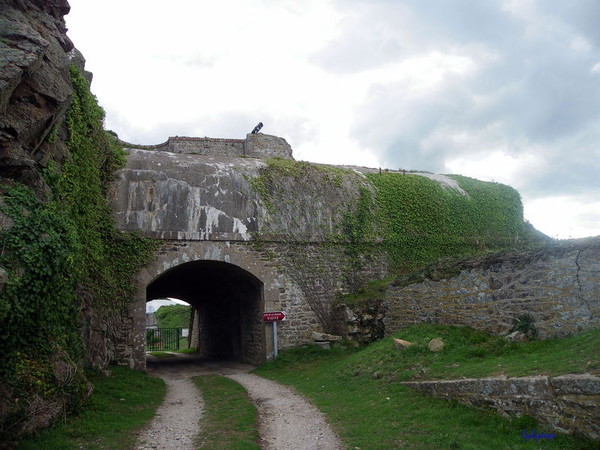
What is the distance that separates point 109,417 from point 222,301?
11356mm

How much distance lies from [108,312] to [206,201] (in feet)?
13.6

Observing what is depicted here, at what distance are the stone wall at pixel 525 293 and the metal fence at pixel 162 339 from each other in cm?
2216

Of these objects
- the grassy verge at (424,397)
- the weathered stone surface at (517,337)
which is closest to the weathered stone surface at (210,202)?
the grassy verge at (424,397)

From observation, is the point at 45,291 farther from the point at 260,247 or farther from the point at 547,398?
the point at 260,247

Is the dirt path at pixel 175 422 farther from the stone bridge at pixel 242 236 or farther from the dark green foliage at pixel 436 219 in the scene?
the dark green foliage at pixel 436 219

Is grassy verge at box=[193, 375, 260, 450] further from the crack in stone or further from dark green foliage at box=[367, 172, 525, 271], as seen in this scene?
dark green foliage at box=[367, 172, 525, 271]

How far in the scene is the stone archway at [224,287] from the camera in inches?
509

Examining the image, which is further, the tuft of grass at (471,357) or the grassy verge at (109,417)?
the grassy verge at (109,417)

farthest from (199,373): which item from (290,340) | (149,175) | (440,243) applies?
(440,243)

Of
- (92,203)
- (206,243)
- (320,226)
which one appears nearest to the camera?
(92,203)

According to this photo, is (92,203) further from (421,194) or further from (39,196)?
(421,194)

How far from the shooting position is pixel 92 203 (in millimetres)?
11680

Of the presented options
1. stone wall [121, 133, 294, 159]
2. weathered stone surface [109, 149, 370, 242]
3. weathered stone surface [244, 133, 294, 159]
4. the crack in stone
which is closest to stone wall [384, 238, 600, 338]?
the crack in stone

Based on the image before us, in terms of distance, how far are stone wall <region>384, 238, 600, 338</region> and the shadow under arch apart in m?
5.66
